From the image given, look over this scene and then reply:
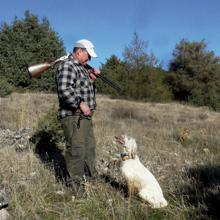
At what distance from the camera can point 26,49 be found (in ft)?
104

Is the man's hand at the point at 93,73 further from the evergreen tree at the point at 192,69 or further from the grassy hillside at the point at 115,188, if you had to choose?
the evergreen tree at the point at 192,69

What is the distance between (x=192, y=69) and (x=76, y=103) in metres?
38.4

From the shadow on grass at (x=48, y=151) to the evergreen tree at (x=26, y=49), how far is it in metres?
23.2

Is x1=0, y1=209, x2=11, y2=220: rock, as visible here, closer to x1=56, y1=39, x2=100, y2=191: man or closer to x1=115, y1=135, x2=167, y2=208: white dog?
x1=56, y1=39, x2=100, y2=191: man

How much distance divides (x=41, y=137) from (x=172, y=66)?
37454 millimetres

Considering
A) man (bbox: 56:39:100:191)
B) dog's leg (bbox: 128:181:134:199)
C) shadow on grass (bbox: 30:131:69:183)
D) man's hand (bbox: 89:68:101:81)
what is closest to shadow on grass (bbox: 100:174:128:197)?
dog's leg (bbox: 128:181:134:199)

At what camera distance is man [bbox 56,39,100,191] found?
17.1 ft

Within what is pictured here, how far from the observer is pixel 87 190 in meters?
5.12

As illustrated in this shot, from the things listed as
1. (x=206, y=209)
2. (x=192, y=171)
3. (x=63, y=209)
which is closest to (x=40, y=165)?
(x=63, y=209)

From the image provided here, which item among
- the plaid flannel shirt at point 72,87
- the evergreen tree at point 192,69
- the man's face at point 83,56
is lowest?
the plaid flannel shirt at point 72,87

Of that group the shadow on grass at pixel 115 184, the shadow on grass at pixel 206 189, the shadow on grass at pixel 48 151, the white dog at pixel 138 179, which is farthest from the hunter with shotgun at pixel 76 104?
the shadow on grass at pixel 206 189

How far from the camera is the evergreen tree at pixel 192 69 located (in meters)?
41.5

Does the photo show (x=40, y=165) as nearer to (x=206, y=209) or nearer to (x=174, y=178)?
(x=174, y=178)

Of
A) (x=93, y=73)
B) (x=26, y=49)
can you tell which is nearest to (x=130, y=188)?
(x=93, y=73)
